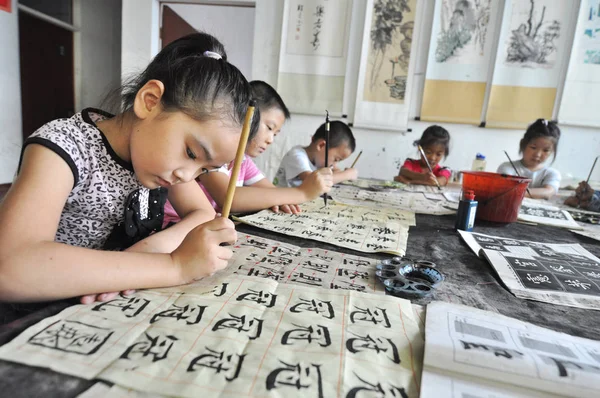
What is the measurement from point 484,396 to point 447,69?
2.98 meters

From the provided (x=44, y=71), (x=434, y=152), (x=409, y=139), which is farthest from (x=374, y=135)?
(x=44, y=71)

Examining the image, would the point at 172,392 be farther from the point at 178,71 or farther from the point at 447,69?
the point at 447,69

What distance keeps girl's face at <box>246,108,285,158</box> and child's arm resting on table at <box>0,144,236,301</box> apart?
0.71 meters

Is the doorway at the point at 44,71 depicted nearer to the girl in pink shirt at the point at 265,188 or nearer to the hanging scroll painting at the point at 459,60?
the girl in pink shirt at the point at 265,188

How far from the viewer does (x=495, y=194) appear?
44.1 inches

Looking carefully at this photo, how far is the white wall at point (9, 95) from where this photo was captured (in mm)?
2814

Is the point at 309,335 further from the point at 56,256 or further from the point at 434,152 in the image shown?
the point at 434,152

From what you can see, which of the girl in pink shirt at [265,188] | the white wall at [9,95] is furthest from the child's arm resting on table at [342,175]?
the white wall at [9,95]

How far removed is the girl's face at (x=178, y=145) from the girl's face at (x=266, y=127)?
0.62 m

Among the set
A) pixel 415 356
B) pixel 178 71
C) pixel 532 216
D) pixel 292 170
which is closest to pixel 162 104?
pixel 178 71

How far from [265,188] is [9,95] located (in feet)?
10.1

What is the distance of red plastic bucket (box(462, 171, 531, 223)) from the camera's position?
1.09 meters

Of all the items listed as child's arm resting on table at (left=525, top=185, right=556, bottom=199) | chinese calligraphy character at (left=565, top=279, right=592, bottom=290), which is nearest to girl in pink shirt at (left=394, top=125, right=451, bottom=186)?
child's arm resting on table at (left=525, top=185, right=556, bottom=199)

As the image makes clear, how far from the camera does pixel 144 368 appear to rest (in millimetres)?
326
